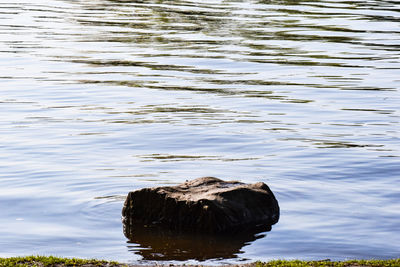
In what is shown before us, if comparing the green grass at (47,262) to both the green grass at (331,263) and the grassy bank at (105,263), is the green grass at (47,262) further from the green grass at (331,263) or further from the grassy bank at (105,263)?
the green grass at (331,263)

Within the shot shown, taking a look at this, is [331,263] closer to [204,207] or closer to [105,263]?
[204,207]

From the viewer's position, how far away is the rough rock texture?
40.7ft

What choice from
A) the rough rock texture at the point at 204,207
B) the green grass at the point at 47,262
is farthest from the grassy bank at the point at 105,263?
the rough rock texture at the point at 204,207

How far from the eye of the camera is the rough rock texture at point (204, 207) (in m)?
12.4

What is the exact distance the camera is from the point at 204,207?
1227 centimetres

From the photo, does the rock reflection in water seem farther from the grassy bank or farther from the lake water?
the grassy bank

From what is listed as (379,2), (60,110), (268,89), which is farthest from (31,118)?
(379,2)

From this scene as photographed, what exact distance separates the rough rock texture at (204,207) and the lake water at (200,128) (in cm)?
28

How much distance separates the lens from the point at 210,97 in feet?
80.8

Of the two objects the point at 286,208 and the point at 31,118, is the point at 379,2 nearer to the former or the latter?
the point at 31,118

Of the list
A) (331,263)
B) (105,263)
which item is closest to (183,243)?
(105,263)

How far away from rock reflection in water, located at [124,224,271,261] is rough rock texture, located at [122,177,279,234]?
5.6 inches

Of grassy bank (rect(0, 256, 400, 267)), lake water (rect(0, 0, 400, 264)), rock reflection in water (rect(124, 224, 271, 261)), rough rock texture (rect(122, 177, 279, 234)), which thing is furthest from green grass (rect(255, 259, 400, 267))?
rough rock texture (rect(122, 177, 279, 234))

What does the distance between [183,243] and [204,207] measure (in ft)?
1.95
